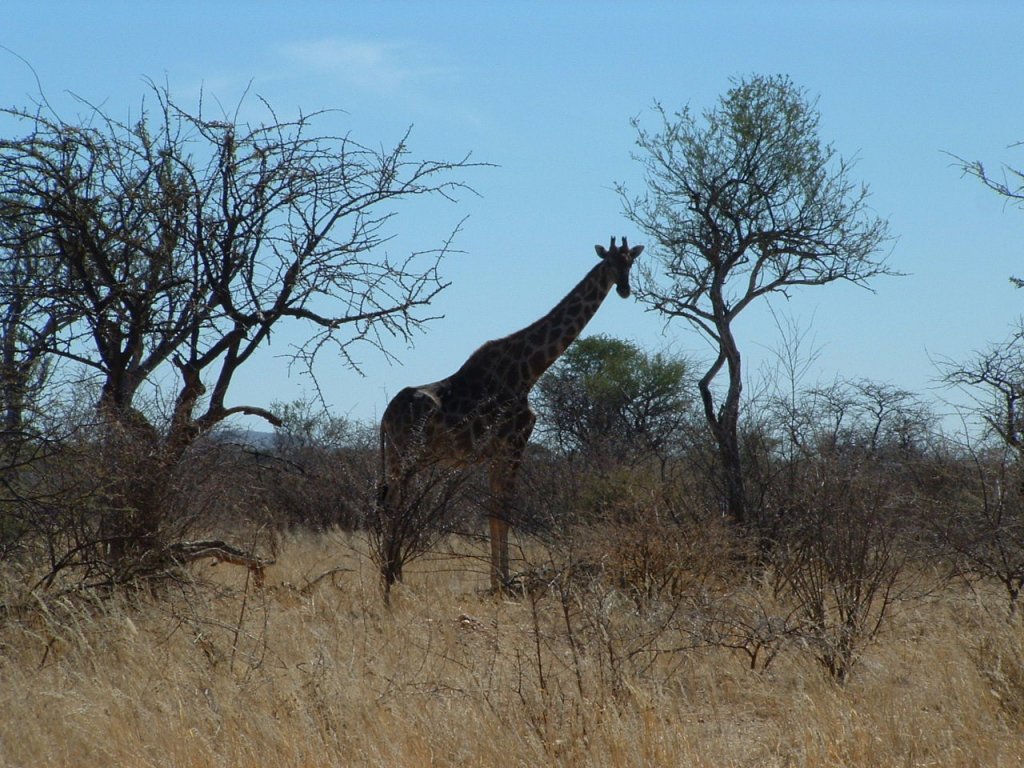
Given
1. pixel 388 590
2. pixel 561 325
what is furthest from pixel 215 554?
pixel 561 325

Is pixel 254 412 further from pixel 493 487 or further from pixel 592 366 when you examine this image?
pixel 592 366

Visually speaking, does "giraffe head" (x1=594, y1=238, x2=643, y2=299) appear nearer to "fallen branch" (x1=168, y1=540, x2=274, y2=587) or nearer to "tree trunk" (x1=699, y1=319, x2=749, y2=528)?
"tree trunk" (x1=699, y1=319, x2=749, y2=528)

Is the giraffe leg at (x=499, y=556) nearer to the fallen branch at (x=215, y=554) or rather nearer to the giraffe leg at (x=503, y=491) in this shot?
the giraffe leg at (x=503, y=491)

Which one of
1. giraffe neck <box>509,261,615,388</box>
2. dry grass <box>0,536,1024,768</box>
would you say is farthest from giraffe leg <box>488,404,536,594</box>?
dry grass <box>0,536,1024,768</box>

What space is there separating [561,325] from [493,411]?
1203mm

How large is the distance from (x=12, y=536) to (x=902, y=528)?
16.4 ft

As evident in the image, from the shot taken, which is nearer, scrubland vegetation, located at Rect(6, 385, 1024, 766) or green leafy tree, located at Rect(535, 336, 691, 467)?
scrubland vegetation, located at Rect(6, 385, 1024, 766)

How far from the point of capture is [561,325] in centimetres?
1071

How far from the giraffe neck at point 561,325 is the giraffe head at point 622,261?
0.18ft

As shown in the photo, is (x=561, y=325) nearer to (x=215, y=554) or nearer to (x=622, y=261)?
(x=622, y=261)

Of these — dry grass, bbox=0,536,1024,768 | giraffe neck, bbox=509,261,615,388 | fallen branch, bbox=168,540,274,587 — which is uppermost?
giraffe neck, bbox=509,261,615,388

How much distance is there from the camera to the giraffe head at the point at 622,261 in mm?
10812

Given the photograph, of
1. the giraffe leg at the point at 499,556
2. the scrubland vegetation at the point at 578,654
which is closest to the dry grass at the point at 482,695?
the scrubland vegetation at the point at 578,654

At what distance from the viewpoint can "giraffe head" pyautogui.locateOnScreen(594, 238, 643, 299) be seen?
1081cm
